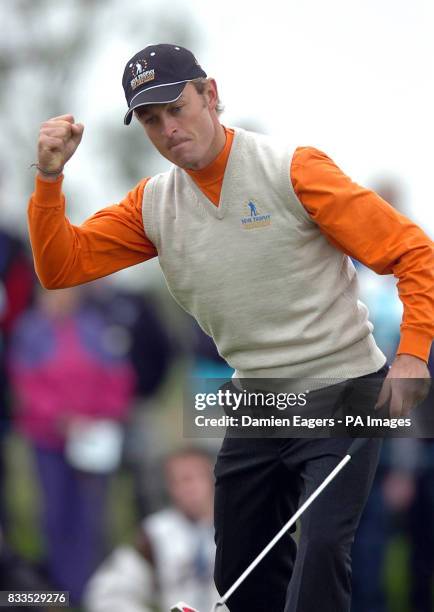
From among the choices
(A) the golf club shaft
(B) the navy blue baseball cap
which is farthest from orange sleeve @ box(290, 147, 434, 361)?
(B) the navy blue baseball cap

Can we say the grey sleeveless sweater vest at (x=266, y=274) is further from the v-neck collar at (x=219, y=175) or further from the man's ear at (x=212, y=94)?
the man's ear at (x=212, y=94)

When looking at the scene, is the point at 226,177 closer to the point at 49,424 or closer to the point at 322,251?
the point at 322,251

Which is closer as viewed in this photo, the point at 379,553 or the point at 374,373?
the point at 374,373

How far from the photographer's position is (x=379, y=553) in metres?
7.95

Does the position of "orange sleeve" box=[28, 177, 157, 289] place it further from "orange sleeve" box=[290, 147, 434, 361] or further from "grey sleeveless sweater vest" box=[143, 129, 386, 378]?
"orange sleeve" box=[290, 147, 434, 361]

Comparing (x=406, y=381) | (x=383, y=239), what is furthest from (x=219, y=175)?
(x=406, y=381)

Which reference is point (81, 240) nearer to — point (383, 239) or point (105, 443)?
point (383, 239)

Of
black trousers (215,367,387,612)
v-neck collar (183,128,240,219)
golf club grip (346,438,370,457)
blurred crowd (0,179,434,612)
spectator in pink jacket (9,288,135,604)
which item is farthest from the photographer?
spectator in pink jacket (9,288,135,604)

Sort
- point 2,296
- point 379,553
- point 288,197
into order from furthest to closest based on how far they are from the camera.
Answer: point 2,296 < point 379,553 < point 288,197

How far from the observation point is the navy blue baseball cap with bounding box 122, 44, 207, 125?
4668 millimetres

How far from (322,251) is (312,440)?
2.12 feet

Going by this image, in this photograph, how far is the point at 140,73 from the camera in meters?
4.72

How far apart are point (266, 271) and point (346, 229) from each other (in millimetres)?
335

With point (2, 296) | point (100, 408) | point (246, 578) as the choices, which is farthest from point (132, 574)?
point (246, 578)
